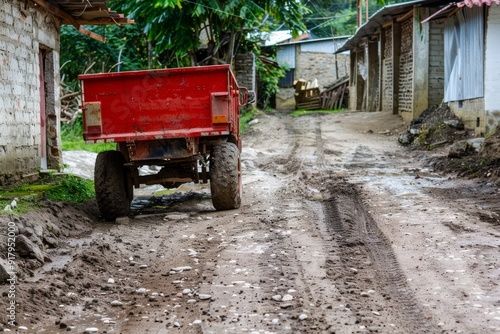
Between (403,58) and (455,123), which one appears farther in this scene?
(403,58)

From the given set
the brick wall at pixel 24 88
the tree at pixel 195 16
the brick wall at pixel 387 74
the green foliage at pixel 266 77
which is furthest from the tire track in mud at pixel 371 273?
the green foliage at pixel 266 77

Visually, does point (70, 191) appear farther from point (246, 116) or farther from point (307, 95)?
point (307, 95)

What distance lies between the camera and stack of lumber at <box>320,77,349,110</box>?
1510 inches

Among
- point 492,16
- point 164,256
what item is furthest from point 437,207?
point 492,16

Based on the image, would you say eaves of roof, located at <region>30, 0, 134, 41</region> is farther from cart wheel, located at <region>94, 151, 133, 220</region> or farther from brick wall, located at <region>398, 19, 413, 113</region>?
brick wall, located at <region>398, 19, 413, 113</region>

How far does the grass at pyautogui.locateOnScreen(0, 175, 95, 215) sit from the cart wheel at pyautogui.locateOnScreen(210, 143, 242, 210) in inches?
84.0

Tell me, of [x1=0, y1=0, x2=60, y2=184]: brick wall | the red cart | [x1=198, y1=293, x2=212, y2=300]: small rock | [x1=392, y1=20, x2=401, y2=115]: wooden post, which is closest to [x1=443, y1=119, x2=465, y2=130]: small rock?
[x1=392, y1=20, x2=401, y2=115]: wooden post

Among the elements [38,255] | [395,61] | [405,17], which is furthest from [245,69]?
[38,255]

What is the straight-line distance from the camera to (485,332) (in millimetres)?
4469

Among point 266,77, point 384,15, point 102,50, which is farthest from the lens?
point 266,77

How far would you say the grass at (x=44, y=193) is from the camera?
8.52 meters

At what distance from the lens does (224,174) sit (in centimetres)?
930

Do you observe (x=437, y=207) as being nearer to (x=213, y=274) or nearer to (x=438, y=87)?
(x=213, y=274)

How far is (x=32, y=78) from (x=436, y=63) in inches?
500
